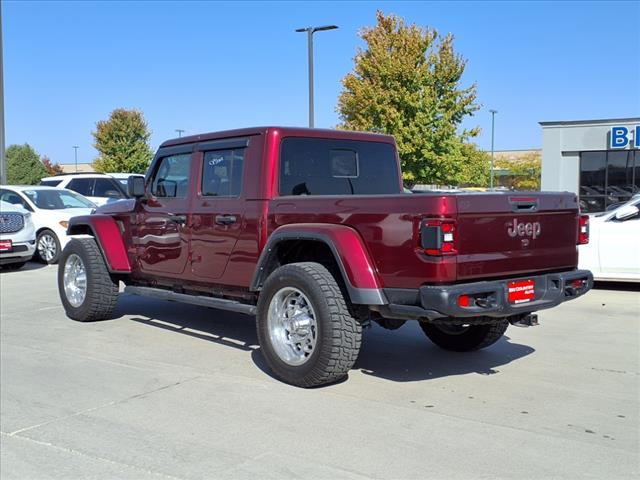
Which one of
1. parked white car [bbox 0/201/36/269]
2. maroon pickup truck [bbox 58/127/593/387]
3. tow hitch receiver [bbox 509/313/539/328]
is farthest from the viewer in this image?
parked white car [bbox 0/201/36/269]

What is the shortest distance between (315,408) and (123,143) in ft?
149

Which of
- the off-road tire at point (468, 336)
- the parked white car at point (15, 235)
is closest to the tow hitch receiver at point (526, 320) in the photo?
the off-road tire at point (468, 336)

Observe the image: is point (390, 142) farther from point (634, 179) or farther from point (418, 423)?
point (634, 179)

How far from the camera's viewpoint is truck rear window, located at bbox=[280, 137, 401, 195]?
5781 mm

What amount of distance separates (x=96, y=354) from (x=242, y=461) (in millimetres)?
2975

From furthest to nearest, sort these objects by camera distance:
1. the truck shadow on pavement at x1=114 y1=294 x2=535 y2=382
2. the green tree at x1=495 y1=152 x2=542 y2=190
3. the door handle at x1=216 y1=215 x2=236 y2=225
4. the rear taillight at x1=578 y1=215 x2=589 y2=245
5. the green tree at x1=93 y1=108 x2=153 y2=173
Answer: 1. the green tree at x1=495 y1=152 x2=542 y2=190
2. the green tree at x1=93 y1=108 x2=153 y2=173
3. the door handle at x1=216 y1=215 x2=236 y2=225
4. the truck shadow on pavement at x1=114 y1=294 x2=535 y2=382
5. the rear taillight at x1=578 y1=215 x2=589 y2=245

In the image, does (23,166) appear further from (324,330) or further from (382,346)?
(324,330)

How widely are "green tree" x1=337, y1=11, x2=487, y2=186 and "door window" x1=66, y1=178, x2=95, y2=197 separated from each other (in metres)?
12.9

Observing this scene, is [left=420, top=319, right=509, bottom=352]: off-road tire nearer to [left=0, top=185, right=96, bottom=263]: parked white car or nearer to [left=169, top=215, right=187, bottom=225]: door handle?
[left=169, top=215, right=187, bottom=225]: door handle

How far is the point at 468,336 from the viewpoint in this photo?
20.2ft

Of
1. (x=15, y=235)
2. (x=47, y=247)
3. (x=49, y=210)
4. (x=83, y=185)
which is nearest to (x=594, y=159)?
(x=83, y=185)

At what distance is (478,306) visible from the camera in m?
4.52

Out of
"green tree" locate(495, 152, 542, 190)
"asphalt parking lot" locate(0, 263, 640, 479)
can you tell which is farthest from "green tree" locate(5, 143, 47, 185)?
"asphalt parking lot" locate(0, 263, 640, 479)

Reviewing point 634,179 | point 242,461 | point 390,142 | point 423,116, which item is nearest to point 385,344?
point 390,142
